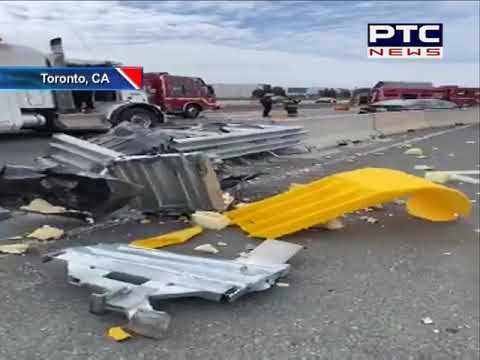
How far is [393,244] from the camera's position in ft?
17.1

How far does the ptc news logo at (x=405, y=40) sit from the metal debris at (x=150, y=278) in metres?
14.9

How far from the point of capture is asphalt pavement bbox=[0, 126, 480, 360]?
307cm

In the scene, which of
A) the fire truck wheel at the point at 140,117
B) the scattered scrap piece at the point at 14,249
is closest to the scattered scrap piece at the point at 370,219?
the scattered scrap piece at the point at 14,249

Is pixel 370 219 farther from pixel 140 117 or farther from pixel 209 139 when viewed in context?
pixel 140 117

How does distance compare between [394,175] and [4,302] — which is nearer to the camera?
[4,302]

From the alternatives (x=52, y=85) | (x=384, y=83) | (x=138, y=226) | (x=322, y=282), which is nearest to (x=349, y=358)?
(x=322, y=282)

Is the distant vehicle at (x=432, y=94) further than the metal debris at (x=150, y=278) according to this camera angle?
Yes

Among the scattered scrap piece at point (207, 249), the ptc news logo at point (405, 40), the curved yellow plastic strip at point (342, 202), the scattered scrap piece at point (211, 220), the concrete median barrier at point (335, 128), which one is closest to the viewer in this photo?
the scattered scrap piece at point (207, 249)

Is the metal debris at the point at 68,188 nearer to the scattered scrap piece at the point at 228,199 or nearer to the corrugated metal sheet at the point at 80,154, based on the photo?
the corrugated metal sheet at the point at 80,154

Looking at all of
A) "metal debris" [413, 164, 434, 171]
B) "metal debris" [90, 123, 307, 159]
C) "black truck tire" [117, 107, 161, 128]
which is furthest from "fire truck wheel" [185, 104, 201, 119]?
"metal debris" [413, 164, 434, 171]

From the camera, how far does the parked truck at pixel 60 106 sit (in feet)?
45.8

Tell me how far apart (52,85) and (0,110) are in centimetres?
217

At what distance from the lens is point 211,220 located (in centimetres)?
558

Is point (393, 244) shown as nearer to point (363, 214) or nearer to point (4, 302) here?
point (363, 214)
